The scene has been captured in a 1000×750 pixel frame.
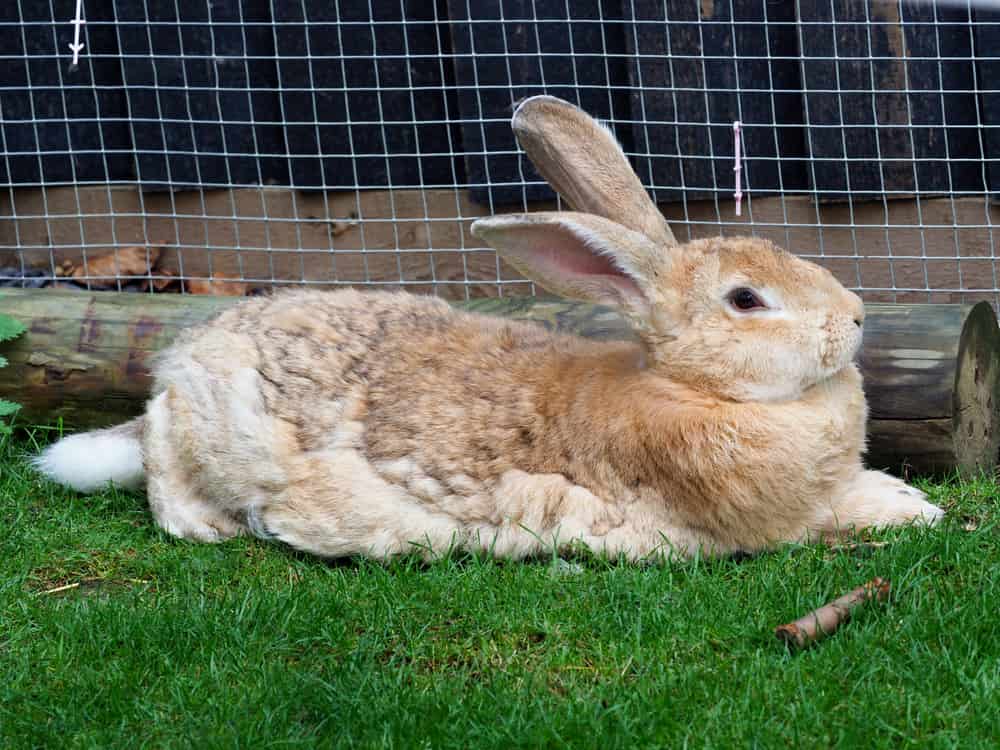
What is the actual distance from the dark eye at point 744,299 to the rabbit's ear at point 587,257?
0.20m

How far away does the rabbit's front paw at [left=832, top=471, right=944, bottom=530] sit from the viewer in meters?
3.36

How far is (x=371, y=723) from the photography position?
2.52 metres

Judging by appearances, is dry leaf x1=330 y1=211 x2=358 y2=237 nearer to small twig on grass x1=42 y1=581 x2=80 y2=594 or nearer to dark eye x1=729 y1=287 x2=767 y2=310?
small twig on grass x1=42 y1=581 x2=80 y2=594

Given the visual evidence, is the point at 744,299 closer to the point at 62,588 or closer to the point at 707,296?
the point at 707,296

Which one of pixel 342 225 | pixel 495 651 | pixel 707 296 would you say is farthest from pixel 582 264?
pixel 342 225

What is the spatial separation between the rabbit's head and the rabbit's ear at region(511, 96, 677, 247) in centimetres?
15

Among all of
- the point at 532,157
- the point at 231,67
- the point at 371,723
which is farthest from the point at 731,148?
the point at 371,723

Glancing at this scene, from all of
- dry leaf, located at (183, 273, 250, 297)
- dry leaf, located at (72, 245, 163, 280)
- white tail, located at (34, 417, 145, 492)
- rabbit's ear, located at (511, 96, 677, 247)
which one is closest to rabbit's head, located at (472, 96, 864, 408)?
rabbit's ear, located at (511, 96, 677, 247)

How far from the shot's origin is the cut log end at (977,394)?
382cm

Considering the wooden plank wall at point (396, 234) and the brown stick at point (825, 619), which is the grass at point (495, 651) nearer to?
the brown stick at point (825, 619)

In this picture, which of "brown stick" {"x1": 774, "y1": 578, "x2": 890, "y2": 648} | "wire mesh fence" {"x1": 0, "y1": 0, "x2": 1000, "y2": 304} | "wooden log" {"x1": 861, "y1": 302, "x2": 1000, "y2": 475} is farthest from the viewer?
"wire mesh fence" {"x1": 0, "y1": 0, "x2": 1000, "y2": 304}

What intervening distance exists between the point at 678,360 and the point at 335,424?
3.16ft

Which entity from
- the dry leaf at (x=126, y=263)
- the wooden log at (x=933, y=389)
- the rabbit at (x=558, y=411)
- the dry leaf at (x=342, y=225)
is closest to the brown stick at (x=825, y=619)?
the rabbit at (x=558, y=411)

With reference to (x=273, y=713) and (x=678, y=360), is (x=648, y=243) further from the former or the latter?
(x=273, y=713)
